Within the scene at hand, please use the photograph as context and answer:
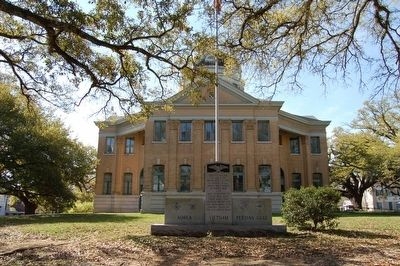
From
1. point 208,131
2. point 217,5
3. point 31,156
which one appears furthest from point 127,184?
point 217,5

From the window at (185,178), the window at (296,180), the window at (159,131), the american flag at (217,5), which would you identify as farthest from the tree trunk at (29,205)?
the american flag at (217,5)

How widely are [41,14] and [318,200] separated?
11.5 meters

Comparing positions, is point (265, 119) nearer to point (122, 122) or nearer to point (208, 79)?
point (122, 122)

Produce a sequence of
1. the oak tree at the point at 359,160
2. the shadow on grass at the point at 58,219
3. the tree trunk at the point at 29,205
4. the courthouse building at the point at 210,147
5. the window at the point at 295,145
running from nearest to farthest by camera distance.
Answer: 1. the shadow on grass at the point at 58,219
2. the oak tree at the point at 359,160
3. the courthouse building at the point at 210,147
4. the tree trunk at the point at 29,205
5. the window at the point at 295,145

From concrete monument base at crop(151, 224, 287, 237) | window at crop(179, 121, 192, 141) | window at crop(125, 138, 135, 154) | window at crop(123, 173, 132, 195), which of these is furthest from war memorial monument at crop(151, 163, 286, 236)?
window at crop(125, 138, 135, 154)

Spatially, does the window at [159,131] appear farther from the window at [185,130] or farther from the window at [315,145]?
the window at [315,145]

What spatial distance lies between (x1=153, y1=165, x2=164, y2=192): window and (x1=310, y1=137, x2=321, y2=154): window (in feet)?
52.6

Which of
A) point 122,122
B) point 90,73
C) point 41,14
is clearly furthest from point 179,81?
point 122,122

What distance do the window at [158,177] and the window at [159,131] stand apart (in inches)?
101

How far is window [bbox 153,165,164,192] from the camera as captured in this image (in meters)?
37.8

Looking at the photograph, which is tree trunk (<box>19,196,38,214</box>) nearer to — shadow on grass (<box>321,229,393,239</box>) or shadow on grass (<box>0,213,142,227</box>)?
shadow on grass (<box>0,213,142,227</box>)

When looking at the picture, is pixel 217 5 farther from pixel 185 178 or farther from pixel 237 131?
pixel 185 178

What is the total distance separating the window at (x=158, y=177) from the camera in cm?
3784

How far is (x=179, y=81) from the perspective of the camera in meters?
18.2
